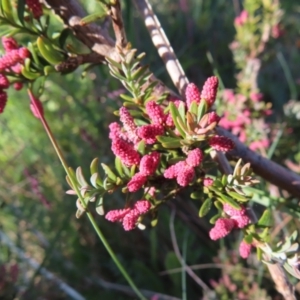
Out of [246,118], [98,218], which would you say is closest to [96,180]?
[246,118]

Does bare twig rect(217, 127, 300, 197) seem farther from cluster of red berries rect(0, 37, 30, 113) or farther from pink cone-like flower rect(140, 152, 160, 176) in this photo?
cluster of red berries rect(0, 37, 30, 113)

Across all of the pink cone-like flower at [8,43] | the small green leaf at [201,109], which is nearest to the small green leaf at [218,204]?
the small green leaf at [201,109]

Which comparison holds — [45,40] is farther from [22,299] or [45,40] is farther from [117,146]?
[22,299]

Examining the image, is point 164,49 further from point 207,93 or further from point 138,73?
point 207,93

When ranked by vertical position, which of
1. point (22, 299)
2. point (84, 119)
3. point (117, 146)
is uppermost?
point (117, 146)

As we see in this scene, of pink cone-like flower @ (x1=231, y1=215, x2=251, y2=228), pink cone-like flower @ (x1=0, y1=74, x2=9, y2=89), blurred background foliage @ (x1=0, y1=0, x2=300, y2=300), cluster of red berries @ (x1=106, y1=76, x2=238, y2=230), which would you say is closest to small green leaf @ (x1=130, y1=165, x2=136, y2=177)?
cluster of red berries @ (x1=106, y1=76, x2=238, y2=230)

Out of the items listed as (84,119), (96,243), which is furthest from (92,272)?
(84,119)

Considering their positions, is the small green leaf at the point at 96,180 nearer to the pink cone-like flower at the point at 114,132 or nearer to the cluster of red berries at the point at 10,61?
the pink cone-like flower at the point at 114,132
